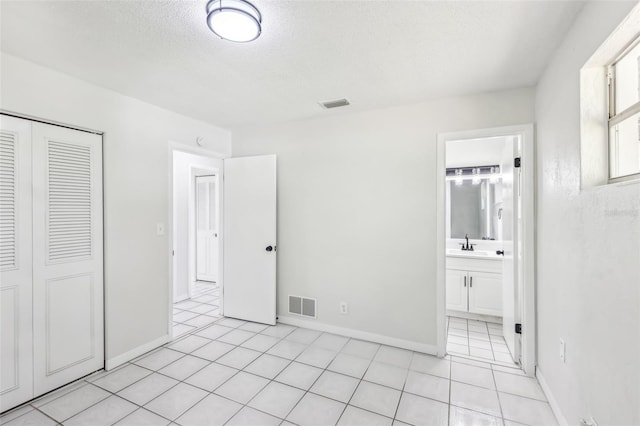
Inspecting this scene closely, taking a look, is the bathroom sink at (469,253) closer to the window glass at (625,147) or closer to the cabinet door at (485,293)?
the cabinet door at (485,293)

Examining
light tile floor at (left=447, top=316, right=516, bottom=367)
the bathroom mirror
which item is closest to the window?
light tile floor at (left=447, top=316, right=516, bottom=367)

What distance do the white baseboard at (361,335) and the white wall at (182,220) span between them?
1.88 meters

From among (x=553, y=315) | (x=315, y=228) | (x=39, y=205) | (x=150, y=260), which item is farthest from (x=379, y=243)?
(x=39, y=205)

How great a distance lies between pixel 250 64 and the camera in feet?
7.04

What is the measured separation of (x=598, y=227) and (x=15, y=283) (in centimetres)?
351

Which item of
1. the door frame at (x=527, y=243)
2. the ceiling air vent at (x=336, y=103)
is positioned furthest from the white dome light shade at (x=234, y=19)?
the door frame at (x=527, y=243)

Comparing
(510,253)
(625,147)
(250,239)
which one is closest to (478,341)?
(510,253)

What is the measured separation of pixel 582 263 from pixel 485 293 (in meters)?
2.28

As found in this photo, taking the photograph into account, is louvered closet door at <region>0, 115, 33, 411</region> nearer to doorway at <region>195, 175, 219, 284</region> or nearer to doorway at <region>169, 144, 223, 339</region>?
doorway at <region>169, 144, 223, 339</region>

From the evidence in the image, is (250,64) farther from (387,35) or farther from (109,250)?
(109,250)

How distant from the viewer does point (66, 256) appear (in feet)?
7.53

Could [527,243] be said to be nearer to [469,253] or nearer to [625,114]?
[625,114]

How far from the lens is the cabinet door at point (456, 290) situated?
371 cm

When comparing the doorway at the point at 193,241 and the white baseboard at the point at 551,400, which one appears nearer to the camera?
the white baseboard at the point at 551,400
